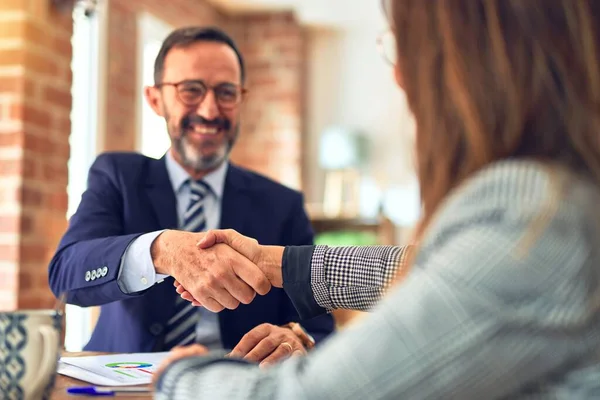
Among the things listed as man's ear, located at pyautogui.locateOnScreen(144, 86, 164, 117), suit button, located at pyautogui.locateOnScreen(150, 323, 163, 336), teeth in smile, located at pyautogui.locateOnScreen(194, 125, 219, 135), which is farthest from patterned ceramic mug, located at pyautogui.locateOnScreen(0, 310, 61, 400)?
man's ear, located at pyautogui.locateOnScreen(144, 86, 164, 117)

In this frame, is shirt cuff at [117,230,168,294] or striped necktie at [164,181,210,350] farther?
striped necktie at [164,181,210,350]

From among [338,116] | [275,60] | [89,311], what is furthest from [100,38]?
[338,116]

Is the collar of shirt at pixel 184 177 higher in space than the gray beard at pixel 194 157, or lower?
lower

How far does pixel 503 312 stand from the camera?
0.60m

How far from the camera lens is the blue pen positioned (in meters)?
0.96

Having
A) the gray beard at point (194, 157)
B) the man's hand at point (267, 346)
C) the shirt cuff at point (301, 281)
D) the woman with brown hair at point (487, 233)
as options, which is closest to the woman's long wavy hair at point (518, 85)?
the woman with brown hair at point (487, 233)

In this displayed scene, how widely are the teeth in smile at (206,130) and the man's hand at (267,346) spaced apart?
2.83ft

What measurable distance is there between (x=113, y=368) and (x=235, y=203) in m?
0.84

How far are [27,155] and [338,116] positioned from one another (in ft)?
12.0

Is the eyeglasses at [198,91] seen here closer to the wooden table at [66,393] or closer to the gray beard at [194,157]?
the gray beard at [194,157]

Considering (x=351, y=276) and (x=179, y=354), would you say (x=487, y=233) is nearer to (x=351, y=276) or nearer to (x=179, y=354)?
(x=179, y=354)

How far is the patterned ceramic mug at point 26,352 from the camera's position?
2.46ft

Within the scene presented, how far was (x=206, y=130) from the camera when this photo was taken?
207cm

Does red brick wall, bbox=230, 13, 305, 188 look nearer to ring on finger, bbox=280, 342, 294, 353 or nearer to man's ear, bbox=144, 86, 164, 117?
man's ear, bbox=144, 86, 164, 117
